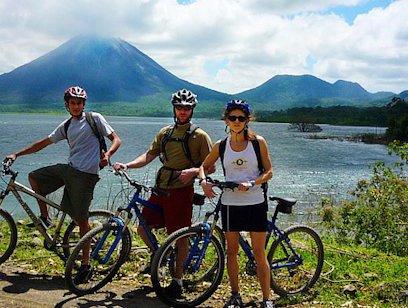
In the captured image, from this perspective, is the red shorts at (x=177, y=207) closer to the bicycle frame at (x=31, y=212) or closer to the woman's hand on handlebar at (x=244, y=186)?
the woman's hand on handlebar at (x=244, y=186)

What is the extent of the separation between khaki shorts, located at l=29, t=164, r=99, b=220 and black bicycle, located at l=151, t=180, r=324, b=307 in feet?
4.11

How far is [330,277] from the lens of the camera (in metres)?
6.14

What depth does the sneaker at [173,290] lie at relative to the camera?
512 centimetres

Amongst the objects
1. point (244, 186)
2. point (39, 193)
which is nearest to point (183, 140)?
point (244, 186)

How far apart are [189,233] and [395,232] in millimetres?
8761

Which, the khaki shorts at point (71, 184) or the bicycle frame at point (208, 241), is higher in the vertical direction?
the khaki shorts at point (71, 184)

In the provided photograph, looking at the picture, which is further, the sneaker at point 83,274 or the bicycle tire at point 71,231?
the bicycle tire at point 71,231

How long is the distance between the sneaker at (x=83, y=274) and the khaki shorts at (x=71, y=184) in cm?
60

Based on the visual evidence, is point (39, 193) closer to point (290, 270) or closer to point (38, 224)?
point (38, 224)

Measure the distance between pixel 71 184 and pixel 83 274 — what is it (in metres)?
1.03

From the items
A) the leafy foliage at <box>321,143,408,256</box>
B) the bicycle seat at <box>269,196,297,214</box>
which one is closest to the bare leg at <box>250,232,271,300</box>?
the bicycle seat at <box>269,196,297,214</box>

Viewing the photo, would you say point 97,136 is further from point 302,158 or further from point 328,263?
point 302,158

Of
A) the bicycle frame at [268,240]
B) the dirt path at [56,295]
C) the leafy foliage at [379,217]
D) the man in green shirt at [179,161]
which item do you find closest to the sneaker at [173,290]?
the man in green shirt at [179,161]

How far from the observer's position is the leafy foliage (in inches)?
466
